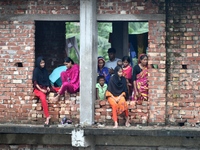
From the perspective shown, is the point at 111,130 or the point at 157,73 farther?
the point at 157,73

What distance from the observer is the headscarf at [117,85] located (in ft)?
38.0

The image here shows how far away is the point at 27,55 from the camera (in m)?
12.1

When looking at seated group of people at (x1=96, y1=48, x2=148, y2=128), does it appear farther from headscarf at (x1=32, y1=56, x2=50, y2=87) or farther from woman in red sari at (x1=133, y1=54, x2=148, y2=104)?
headscarf at (x1=32, y1=56, x2=50, y2=87)

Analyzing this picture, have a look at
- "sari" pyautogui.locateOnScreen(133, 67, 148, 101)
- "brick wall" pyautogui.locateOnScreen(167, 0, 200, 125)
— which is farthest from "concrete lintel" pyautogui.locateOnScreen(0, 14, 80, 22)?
"brick wall" pyautogui.locateOnScreen(167, 0, 200, 125)

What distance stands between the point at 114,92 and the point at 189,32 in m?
1.90

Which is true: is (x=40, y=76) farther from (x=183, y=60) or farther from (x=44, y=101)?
(x=183, y=60)

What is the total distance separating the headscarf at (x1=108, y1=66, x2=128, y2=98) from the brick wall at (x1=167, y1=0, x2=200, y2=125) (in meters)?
0.92

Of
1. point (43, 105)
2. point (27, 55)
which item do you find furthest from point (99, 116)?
point (27, 55)

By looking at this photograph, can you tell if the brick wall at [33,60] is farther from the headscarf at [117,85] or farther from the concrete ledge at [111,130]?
the concrete ledge at [111,130]

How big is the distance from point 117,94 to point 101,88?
0.48 m

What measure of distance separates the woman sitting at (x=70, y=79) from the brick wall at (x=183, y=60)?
1.85 meters

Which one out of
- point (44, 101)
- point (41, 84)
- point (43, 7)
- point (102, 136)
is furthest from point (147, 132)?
point (43, 7)

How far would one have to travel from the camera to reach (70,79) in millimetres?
12102

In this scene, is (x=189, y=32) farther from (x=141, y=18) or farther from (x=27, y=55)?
(x=27, y=55)
